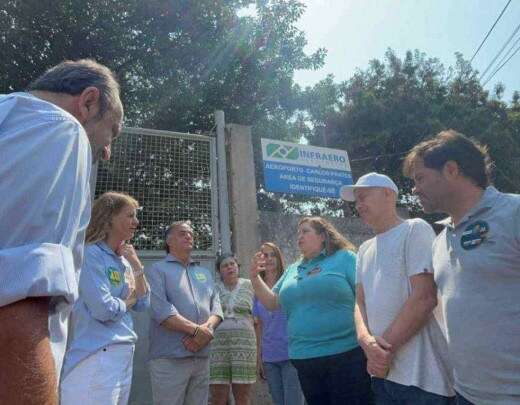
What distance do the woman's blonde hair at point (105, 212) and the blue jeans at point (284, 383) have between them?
2099mm

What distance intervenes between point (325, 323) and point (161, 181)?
264 cm

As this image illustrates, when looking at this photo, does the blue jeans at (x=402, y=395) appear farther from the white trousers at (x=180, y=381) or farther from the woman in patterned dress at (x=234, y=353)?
the woman in patterned dress at (x=234, y=353)

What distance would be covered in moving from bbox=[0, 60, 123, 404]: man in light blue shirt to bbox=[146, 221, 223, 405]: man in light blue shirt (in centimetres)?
285

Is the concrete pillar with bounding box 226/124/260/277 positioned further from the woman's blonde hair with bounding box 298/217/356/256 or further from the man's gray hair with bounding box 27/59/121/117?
the man's gray hair with bounding box 27/59/121/117

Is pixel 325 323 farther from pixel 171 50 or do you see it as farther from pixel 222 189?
pixel 171 50

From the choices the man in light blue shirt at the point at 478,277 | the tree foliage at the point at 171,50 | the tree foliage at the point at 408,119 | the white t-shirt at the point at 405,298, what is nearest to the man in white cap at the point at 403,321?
the white t-shirt at the point at 405,298

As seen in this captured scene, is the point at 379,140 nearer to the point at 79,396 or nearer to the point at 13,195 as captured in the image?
the point at 79,396

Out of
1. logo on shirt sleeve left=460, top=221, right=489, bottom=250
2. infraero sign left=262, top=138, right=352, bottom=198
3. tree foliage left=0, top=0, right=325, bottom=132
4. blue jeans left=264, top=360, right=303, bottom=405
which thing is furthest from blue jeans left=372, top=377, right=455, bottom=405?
tree foliage left=0, top=0, right=325, bottom=132

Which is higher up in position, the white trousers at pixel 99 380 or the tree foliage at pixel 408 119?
the tree foliage at pixel 408 119

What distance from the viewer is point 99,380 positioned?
2.37m

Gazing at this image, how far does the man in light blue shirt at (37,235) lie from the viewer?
79cm

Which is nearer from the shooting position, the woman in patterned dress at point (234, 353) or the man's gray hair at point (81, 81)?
the man's gray hair at point (81, 81)

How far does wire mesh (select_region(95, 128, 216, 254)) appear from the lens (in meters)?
4.81

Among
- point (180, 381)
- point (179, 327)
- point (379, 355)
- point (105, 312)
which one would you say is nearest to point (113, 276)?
point (105, 312)
